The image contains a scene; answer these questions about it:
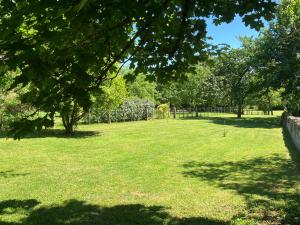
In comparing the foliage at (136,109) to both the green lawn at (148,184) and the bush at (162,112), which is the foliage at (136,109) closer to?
the bush at (162,112)

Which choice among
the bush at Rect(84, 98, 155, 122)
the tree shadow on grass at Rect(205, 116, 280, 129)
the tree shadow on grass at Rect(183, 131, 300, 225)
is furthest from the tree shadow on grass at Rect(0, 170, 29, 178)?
the bush at Rect(84, 98, 155, 122)

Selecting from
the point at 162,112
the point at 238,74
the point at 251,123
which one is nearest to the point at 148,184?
the point at 251,123

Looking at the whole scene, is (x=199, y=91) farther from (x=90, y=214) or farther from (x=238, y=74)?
(x=90, y=214)

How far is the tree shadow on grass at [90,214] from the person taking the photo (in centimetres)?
905

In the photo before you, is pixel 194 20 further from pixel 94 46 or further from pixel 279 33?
pixel 279 33

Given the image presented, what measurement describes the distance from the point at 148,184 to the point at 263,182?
3.56 meters

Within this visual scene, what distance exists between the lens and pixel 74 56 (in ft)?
20.7

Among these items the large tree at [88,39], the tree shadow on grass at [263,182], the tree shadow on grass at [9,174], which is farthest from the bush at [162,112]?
the large tree at [88,39]

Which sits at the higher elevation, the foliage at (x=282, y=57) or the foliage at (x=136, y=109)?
the foliage at (x=282, y=57)

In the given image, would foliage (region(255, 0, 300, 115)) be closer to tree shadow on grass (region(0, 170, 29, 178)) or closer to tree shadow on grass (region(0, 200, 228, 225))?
tree shadow on grass (region(0, 170, 29, 178))

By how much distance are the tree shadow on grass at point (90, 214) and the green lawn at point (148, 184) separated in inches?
0.8

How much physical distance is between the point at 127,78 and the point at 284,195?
18.8 ft

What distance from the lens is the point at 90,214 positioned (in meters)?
9.70

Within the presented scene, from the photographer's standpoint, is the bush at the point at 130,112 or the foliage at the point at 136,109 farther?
the foliage at the point at 136,109
